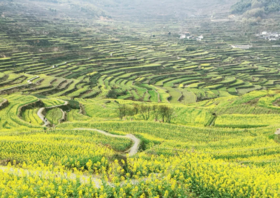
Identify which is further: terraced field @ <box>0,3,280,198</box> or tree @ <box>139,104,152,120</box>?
tree @ <box>139,104,152,120</box>

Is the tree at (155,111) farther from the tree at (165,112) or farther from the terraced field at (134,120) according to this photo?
the tree at (165,112)

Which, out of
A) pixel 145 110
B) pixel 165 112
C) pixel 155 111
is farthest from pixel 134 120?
pixel 145 110

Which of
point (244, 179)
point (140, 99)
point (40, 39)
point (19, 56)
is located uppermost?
point (40, 39)

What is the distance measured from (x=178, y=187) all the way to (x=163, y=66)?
10928cm

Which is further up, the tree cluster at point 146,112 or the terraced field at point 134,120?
the terraced field at point 134,120

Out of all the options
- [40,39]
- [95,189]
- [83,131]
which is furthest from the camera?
[40,39]

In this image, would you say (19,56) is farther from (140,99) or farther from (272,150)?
(272,150)

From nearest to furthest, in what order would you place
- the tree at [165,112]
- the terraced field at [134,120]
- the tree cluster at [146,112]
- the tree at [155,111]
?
the terraced field at [134,120], the tree at [165,112], the tree cluster at [146,112], the tree at [155,111]

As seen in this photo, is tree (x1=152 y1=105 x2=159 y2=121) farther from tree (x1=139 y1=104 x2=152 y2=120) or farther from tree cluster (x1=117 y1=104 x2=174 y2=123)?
tree (x1=139 y1=104 x2=152 y2=120)

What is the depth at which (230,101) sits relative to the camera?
5781 centimetres

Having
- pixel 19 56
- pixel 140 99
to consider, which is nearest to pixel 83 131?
pixel 140 99

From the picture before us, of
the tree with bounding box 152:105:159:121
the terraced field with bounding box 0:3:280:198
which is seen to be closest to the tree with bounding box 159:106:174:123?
the terraced field with bounding box 0:3:280:198

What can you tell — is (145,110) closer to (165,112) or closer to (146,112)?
(146,112)

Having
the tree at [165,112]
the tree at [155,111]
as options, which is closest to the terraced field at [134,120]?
the tree at [165,112]
